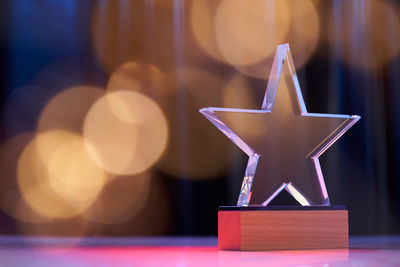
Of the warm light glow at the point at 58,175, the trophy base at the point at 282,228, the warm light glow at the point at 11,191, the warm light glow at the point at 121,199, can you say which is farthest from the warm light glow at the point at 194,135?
the trophy base at the point at 282,228

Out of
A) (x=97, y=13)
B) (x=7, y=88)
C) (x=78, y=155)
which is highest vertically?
(x=97, y=13)

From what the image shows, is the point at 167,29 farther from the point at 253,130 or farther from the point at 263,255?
the point at 263,255

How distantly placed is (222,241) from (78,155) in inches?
53.2

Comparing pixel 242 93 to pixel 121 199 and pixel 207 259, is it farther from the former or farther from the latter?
pixel 207 259

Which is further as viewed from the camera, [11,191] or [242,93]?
[242,93]

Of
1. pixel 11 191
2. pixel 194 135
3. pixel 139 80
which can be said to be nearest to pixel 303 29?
pixel 194 135

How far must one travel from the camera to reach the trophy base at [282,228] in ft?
5.79

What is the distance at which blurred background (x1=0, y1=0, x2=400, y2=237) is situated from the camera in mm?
2881

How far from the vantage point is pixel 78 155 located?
2926 millimetres

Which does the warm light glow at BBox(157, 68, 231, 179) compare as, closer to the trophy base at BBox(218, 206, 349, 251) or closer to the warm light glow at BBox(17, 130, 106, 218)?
the warm light glow at BBox(17, 130, 106, 218)

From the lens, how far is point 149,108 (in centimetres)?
295

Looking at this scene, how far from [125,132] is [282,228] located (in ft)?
4.48

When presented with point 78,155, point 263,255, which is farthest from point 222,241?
point 78,155

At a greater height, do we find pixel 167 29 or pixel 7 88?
pixel 167 29
